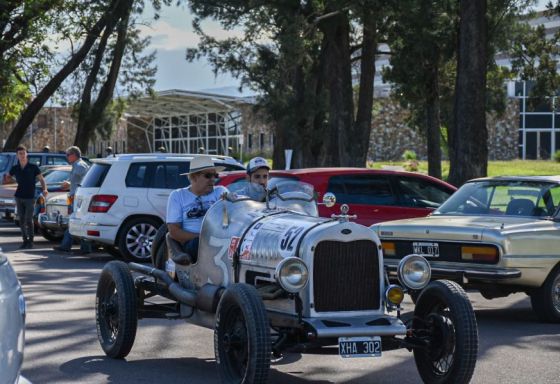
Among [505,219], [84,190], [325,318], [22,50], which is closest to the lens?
[325,318]

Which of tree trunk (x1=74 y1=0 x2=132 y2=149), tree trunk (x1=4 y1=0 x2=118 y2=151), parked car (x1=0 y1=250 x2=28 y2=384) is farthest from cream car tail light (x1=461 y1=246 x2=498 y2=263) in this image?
tree trunk (x1=74 y1=0 x2=132 y2=149)

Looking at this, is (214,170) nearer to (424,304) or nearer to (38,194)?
(424,304)

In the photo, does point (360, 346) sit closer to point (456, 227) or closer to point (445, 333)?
point (445, 333)

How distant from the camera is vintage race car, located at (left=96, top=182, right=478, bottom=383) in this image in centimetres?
739

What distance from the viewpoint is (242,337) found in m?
7.54

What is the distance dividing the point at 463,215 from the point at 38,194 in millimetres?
13495

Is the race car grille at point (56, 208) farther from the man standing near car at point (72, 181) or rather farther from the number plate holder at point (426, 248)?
the number plate holder at point (426, 248)

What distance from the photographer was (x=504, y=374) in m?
8.84

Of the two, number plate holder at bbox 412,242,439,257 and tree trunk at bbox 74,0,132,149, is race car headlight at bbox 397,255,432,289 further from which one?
tree trunk at bbox 74,0,132,149

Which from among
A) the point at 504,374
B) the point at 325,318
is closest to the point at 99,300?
the point at 325,318

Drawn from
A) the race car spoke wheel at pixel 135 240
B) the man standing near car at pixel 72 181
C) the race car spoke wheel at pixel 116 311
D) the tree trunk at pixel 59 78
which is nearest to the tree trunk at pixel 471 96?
the race car spoke wheel at pixel 135 240

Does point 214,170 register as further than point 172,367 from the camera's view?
Yes

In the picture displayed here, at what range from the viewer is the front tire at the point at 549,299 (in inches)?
456

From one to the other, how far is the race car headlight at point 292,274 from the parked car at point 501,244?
416 centimetres
